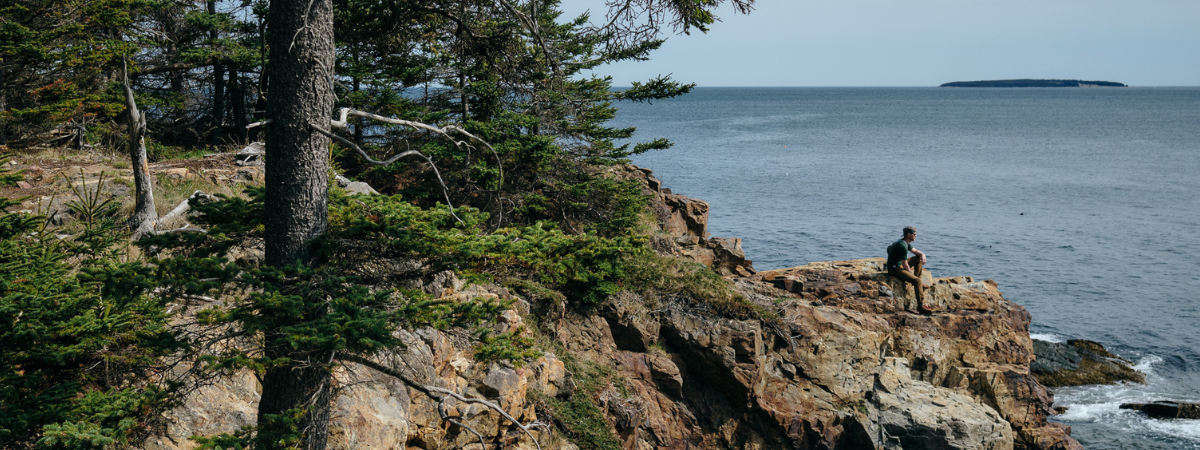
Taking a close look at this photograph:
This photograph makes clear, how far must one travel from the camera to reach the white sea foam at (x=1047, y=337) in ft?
85.6

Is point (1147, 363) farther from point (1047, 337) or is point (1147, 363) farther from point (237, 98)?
point (237, 98)

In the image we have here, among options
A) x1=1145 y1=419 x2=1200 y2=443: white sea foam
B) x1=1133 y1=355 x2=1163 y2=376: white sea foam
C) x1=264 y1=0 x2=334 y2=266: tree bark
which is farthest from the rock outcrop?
x1=1133 y1=355 x2=1163 y2=376: white sea foam

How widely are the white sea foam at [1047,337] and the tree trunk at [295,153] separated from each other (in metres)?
28.1

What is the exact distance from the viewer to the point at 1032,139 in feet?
286

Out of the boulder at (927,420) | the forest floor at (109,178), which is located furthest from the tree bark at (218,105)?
the boulder at (927,420)

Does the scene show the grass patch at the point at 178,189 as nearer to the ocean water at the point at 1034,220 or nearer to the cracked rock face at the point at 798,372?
the cracked rock face at the point at 798,372

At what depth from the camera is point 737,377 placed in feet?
44.6

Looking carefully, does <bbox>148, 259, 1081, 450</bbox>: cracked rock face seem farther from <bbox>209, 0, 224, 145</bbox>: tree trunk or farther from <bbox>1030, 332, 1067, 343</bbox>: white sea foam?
<bbox>209, 0, 224, 145</bbox>: tree trunk

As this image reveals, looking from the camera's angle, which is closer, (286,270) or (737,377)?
(286,270)

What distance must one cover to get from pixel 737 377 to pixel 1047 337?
19191 millimetres

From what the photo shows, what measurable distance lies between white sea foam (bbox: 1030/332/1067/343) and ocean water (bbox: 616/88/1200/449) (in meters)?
0.10

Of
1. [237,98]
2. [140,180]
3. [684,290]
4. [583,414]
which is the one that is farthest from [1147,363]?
[237,98]

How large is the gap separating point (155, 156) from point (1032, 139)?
315ft

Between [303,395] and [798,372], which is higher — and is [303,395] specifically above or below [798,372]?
above
